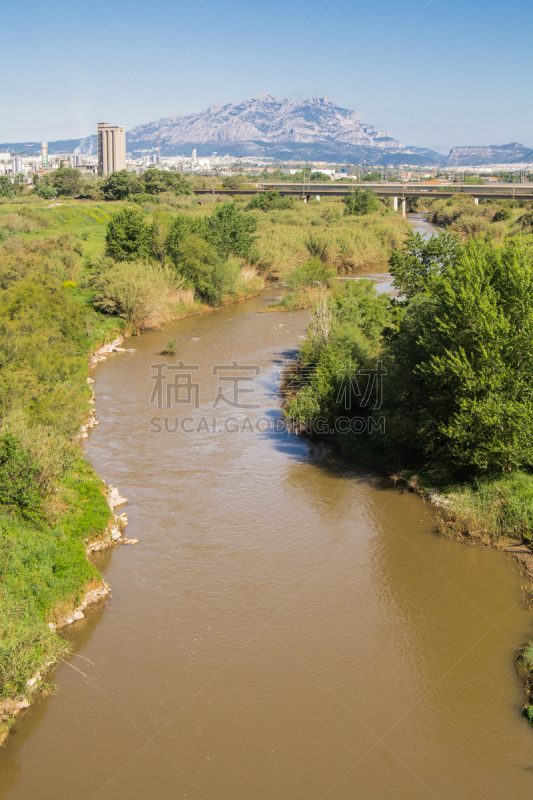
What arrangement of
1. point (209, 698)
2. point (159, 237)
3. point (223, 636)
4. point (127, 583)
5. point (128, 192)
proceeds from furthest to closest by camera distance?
point (128, 192) < point (159, 237) < point (127, 583) < point (223, 636) < point (209, 698)

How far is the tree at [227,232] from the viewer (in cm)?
4691

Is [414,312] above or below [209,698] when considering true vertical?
above

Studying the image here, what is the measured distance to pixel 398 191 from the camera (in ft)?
354

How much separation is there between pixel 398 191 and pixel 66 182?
173 feet

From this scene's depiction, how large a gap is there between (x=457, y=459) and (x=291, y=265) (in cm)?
3786

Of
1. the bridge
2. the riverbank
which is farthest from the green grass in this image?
the bridge

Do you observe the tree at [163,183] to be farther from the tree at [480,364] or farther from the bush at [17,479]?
the bush at [17,479]

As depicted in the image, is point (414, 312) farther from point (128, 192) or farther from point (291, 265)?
point (128, 192)

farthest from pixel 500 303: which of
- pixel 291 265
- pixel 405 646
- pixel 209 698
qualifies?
pixel 291 265

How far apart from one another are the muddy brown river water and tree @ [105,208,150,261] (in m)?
22.9

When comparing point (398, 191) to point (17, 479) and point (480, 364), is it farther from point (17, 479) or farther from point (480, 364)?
point (17, 479)

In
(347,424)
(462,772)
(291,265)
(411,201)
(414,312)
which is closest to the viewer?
(462,772)

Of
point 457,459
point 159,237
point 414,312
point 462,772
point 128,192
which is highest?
point 128,192

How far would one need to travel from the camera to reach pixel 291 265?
54.3 metres
